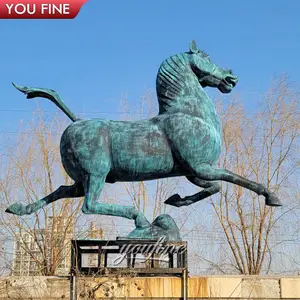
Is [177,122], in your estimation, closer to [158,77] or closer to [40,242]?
[158,77]

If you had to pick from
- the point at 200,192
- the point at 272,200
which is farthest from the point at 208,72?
the point at 272,200

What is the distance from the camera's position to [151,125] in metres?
4.64

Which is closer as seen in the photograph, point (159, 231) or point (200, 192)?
point (159, 231)

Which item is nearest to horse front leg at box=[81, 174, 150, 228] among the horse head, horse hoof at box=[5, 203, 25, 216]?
horse hoof at box=[5, 203, 25, 216]

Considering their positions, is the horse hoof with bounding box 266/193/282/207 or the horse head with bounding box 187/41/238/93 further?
the horse head with bounding box 187/41/238/93

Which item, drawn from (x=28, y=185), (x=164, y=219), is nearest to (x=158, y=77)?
(x=164, y=219)

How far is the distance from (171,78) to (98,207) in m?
1.50

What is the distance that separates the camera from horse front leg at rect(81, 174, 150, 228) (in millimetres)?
4520

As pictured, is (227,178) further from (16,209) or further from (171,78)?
(16,209)

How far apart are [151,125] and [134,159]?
377 mm

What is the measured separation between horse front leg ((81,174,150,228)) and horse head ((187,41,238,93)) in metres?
1.48

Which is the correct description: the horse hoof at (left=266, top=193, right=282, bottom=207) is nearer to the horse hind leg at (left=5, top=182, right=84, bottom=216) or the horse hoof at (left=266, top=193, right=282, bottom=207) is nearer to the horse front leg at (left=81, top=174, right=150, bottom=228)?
the horse front leg at (left=81, top=174, right=150, bottom=228)

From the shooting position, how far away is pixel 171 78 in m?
4.83

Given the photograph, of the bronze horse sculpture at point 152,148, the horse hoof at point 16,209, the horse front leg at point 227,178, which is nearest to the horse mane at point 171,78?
the bronze horse sculpture at point 152,148
